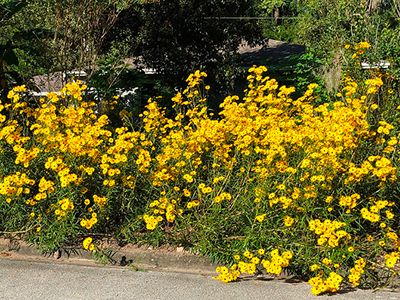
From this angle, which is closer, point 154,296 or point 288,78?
point 154,296

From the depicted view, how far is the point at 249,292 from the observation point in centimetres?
395

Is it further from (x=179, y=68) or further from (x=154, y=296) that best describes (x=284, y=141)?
(x=179, y=68)

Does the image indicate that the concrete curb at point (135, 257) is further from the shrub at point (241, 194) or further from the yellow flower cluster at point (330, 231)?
the yellow flower cluster at point (330, 231)

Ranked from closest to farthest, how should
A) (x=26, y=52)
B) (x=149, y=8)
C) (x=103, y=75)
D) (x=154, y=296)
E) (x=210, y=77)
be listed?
(x=154, y=296) → (x=26, y=52) → (x=149, y=8) → (x=210, y=77) → (x=103, y=75)

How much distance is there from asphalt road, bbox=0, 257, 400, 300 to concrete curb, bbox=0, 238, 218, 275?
0.13m

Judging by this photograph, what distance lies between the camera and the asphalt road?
3883 millimetres

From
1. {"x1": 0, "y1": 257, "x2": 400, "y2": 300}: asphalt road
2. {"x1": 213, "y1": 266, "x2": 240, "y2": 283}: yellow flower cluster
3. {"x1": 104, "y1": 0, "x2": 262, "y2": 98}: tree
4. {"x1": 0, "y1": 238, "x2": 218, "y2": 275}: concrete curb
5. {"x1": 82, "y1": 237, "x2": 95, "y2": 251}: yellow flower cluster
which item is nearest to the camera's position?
{"x1": 0, "y1": 257, "x2": 400, "y2": 300}: asphalt road

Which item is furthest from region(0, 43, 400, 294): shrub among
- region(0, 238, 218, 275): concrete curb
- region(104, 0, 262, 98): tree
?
region(104, 0, 262, 98): tree

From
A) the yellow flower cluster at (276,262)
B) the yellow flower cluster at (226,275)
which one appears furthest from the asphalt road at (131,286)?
the yellow flower cluster at (276,262)

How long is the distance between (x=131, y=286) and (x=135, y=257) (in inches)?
21.5

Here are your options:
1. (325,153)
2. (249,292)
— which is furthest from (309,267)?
(325,153)

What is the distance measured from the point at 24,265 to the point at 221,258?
1980mm

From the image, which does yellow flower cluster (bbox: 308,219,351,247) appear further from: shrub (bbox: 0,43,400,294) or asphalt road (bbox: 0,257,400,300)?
asphalt road (bbox: 0,257,400,300)

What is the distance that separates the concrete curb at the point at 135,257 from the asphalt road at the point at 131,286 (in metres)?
0.13
